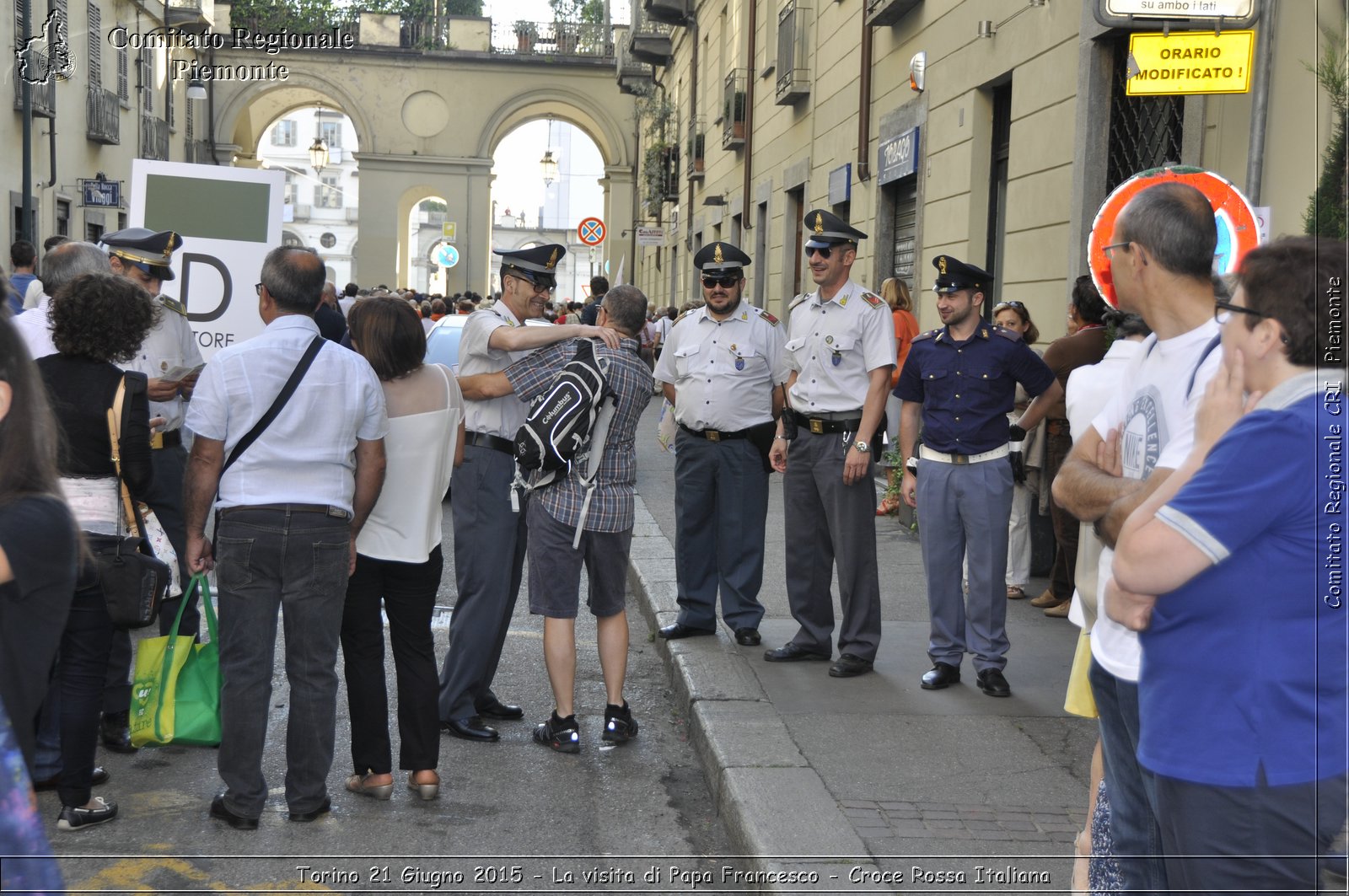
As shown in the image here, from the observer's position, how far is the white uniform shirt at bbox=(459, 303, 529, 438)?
5.53 meters

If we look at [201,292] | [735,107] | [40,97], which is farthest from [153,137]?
[201,292]

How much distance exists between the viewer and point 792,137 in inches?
717

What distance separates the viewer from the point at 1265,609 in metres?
2.26

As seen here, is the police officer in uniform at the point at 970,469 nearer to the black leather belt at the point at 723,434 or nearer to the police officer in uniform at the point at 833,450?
the police officer in uniform at the point at 833,450

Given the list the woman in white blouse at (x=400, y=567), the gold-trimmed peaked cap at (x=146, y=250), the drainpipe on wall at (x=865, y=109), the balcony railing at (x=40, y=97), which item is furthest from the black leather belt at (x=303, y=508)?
the balcony railing at (x=40, y=97)

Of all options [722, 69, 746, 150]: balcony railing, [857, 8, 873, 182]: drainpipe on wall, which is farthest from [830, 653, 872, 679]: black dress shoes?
[722, 69, 746, 150]: balcony railing

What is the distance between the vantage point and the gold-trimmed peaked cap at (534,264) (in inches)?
219

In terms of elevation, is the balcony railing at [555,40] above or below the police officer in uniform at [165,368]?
above

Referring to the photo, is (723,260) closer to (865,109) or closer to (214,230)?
(214,230)

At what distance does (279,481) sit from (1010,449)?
11.3 feet

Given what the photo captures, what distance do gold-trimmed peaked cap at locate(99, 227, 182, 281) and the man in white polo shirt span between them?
173 cm

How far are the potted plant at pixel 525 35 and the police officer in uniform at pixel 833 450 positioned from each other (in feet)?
110

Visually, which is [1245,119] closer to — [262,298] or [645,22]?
[262,298]

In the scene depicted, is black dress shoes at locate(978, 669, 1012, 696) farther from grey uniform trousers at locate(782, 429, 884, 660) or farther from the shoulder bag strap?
the shoulder bag strap
